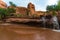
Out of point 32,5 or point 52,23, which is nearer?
point 52,23

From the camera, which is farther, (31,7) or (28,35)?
(31,7)

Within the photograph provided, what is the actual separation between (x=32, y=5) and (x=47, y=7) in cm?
167

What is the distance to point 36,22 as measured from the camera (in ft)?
38.8

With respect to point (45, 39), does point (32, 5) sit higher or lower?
higher

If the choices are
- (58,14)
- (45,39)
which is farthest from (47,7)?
(45,39)

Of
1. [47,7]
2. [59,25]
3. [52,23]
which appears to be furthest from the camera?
[47,7]

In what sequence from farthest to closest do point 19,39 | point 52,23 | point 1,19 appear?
point 1,19, point 52,23, point 19,39

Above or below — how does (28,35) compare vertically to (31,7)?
below

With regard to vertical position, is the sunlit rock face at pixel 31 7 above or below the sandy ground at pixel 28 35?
above

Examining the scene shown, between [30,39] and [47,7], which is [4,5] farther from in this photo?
[30,39]

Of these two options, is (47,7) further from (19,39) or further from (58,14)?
(19,39)

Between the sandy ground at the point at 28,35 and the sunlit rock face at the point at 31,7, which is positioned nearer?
the sandy ground at the point at 28,35

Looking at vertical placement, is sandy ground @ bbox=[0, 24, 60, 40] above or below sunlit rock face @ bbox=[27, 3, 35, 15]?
below

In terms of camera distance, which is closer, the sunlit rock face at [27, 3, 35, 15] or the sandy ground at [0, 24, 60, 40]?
the sandy ground at [0, 24, 60, 40]
